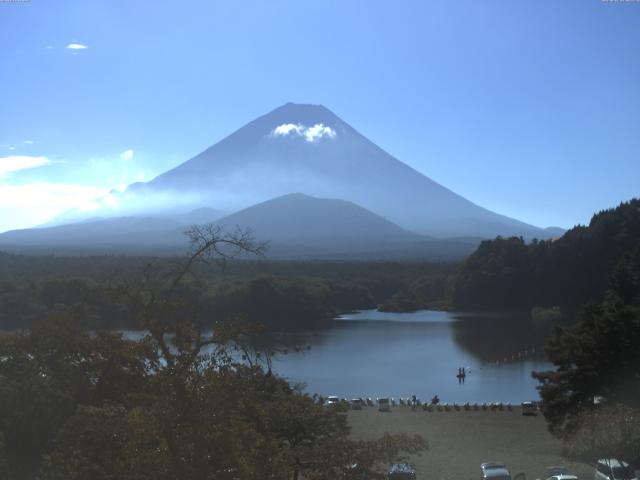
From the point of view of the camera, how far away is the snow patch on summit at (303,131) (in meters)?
112

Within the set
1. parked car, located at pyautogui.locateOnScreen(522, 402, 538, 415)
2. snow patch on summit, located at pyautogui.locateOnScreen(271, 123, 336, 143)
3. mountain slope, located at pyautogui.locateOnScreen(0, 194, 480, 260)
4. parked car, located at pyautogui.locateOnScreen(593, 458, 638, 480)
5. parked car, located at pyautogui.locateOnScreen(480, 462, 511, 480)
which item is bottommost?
parked car, located at pyautogui.locateOnScreen(522, 402, 538, 415)

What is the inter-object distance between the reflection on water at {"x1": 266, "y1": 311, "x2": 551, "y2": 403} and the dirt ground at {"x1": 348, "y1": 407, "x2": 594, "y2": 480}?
317 cm

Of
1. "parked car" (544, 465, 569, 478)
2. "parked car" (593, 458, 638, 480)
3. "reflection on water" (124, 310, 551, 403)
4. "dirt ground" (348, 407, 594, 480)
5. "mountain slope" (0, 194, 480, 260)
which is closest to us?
"parked car" (593, 458, 638, 480)

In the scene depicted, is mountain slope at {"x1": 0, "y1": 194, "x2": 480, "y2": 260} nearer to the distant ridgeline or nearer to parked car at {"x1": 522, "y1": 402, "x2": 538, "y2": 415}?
the distant ridgeline

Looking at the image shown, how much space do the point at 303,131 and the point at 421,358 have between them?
296 ft

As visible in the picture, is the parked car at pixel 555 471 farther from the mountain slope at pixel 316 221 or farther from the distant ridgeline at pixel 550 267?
the mountain slope at pixel 316 221

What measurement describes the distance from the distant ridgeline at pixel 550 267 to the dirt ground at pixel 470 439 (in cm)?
2123

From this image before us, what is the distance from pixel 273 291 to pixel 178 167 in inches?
3784

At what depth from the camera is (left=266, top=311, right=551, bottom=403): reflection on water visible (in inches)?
739

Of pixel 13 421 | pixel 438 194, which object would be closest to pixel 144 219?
pixel 438 194

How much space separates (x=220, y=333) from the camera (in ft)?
11.6

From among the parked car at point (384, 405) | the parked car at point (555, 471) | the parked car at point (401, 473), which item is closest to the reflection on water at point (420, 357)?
the parked car at point (384, 405)

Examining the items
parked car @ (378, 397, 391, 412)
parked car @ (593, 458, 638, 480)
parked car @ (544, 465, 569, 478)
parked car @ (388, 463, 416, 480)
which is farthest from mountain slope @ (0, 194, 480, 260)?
parked car @ (593, 458, 638, 480)

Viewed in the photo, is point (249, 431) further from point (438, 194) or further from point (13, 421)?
point (438, 194)
